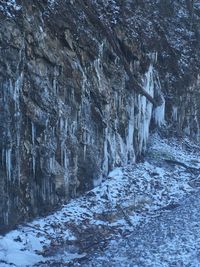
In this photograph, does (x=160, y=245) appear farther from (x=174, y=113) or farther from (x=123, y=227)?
(x=174, y=113)

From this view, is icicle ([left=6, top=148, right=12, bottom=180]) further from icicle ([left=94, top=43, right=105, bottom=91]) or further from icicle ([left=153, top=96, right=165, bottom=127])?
icicle ([left=153, top=96, right=165, bottom=127])

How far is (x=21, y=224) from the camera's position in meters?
10.9

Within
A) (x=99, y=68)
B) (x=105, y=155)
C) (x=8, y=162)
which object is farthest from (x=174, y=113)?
(x=8, y=162)

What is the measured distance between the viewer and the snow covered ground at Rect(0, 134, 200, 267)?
10.0m

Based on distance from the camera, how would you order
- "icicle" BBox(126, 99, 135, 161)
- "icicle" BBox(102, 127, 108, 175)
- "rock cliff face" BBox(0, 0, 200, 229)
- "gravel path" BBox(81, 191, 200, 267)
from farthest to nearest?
"icicle" BBox(126, 99, 135, 161) → "icicle" BBox(102, 127, 108, 175) → "rock cliff face" BBox(0, 0, 200, 229) → "gravel path" BBox(81, 191, 200, 267)

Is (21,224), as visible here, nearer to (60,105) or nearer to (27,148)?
(27,148)

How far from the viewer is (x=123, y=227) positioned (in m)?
11.8

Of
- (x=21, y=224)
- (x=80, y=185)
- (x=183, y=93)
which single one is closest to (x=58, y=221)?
(x=21, y=224)

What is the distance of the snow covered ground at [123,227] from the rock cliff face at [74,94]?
49cm

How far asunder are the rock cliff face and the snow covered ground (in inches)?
19.1

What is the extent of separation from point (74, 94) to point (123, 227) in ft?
12.2

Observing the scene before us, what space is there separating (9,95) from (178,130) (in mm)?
9299

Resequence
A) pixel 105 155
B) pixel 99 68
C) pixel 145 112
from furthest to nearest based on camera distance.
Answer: pixel 145 112 → pixel 105 155 → pixel 99 68

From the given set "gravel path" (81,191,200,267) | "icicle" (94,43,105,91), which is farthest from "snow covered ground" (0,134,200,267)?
"icicle" (94,43,105,91)
